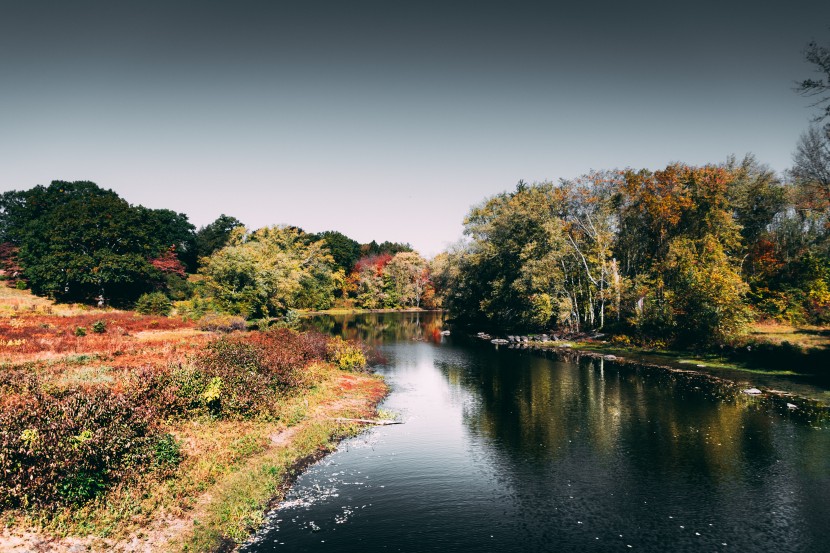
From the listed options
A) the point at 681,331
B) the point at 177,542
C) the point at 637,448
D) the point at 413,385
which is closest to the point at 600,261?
the point at 681,331

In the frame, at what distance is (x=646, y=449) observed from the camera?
79.1 ft

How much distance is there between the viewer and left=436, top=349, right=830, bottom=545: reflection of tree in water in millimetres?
18219

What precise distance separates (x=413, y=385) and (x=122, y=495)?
27435mm

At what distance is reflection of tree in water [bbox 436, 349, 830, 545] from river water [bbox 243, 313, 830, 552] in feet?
0.31

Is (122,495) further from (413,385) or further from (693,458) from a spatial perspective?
(413,385)

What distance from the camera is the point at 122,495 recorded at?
50.6 ft

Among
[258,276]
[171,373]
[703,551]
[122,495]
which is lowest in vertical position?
[703,551]

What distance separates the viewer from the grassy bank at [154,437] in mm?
14047

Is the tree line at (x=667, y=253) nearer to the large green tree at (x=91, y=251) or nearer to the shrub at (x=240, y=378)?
the shrub at (x=240, y=378)

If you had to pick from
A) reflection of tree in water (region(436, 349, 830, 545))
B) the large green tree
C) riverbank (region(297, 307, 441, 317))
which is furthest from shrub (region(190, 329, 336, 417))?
riverbank (region(297, 307, 441, 317))

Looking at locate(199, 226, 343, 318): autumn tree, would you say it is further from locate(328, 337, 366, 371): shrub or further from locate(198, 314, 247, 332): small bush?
locate(328, 337, 366, 371): shrub

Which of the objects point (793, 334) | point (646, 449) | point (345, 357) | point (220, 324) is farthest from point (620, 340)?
point (220, 324)

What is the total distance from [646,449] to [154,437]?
23678 millimetres

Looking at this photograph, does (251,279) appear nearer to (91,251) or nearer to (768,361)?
(91,251)
